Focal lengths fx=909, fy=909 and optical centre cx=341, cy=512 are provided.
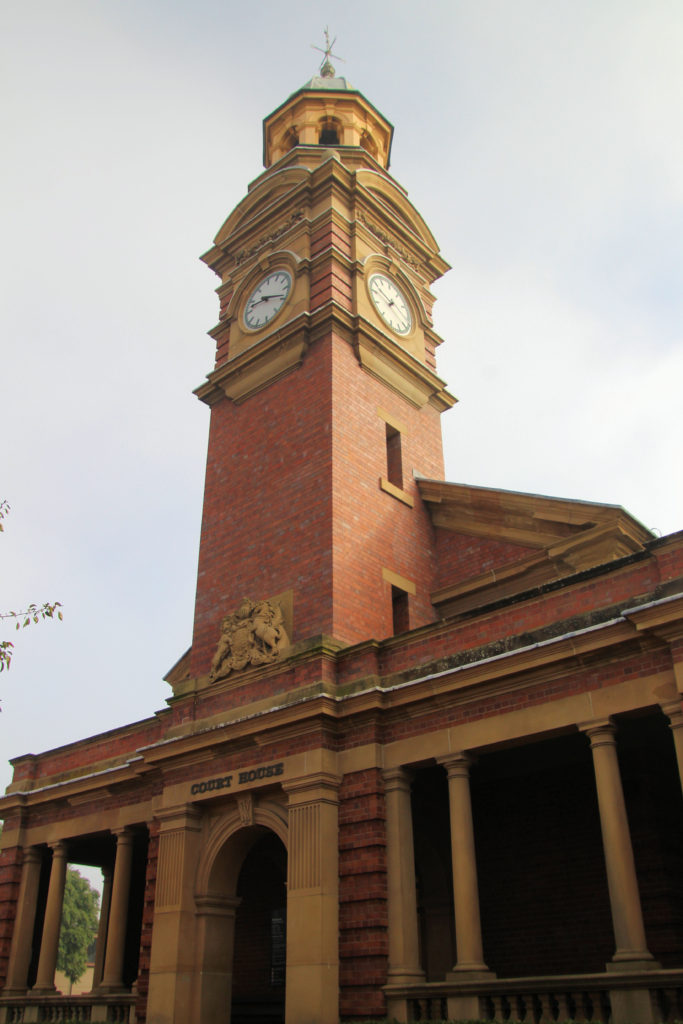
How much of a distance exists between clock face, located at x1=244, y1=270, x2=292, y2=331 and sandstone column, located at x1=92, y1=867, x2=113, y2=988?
572 inches

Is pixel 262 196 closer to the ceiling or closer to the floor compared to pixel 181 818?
closer to the ceiling

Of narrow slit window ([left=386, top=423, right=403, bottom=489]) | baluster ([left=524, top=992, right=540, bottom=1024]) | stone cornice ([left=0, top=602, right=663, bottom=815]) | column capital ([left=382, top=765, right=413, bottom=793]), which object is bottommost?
baluster ([left=524, top=992, right=540, bottom=1024])

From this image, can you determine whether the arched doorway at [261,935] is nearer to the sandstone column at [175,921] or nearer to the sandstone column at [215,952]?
the sandstone column at [215,952]

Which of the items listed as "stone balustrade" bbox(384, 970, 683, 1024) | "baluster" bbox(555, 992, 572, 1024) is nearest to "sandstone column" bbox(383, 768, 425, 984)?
"stone balustrade" bbox(384, 970, 683, 1024)

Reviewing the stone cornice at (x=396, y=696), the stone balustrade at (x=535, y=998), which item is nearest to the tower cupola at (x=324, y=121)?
the stone cornice at (x=396, y=696)

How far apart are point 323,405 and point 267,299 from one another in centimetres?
468

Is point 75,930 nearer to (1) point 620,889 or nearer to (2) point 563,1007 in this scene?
(2) point 563,1007

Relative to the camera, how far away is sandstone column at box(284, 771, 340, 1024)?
13.6 metres

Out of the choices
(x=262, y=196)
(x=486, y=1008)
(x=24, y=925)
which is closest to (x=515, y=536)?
(x=486, y=1008)

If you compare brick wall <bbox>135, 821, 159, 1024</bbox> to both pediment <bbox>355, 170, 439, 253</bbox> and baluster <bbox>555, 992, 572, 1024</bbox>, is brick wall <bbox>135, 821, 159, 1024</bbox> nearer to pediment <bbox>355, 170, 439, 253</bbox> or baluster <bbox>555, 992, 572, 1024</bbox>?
baluster <bbox>555, 992, 572, 1024</bbox>

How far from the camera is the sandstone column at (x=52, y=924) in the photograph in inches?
774

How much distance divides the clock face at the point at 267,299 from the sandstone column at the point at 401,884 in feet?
39.1

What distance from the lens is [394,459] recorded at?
2083 cm

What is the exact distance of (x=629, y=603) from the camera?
12797 mm
